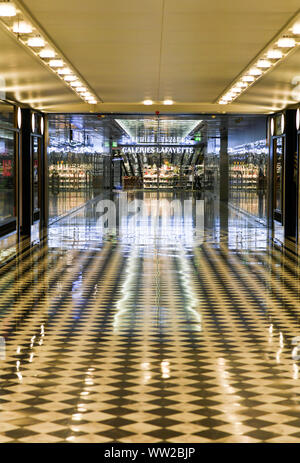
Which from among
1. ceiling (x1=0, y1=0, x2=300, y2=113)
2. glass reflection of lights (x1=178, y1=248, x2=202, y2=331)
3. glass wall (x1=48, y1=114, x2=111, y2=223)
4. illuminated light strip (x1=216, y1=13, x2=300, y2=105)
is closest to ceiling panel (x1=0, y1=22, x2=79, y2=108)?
ceiling (x1=0, y1=0, x2=300, y2=113)

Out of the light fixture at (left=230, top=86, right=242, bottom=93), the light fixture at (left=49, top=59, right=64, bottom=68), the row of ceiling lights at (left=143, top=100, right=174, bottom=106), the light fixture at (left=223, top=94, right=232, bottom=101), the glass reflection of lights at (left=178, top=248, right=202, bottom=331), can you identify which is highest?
the row of ceiling lights at (left=143, top=100, right=174, bottom=106)

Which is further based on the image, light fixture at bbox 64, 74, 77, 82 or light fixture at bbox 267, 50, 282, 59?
light fixture at bbox 64, 74, 77, 82

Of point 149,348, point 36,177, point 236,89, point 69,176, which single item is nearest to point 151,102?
point 236,89

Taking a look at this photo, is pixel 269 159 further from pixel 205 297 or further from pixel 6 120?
pixel 205 297

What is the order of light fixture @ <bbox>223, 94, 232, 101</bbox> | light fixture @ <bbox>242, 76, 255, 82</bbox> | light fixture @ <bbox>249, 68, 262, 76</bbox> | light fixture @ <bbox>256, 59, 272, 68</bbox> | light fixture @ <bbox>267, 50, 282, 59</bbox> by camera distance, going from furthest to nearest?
light fixture @ <bbox>223, 94, 232, 101</bbox> → light fixture @ <bbox>242, 76, 255, 82</bbox> → light fixture @ <bbox>249, 68, 262, 76</bbox> → light fixture @ <bbox>256, 59, 272, 68</bbox> → light fixture @ <bbox>267, 50, 282, 59</bbox>

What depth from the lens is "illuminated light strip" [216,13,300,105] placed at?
28.3ft

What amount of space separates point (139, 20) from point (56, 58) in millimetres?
2959

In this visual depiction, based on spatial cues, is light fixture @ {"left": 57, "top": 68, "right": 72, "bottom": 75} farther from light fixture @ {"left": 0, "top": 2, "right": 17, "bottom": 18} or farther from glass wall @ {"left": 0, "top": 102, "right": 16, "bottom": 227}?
light fixture @ {"left": 0, "top": 2, "right": 17, "bottom": 18}

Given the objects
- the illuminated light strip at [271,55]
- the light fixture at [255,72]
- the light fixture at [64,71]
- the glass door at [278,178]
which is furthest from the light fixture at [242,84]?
the glass door at [278,178]

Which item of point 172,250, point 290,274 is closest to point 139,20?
point 290,274

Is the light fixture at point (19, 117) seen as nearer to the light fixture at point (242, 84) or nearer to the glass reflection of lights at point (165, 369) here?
the light fixture at point (242, 84)

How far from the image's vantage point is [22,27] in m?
8.45

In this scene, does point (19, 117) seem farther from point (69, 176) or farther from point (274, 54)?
point (69, 176)

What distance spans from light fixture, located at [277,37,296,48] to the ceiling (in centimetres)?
19
